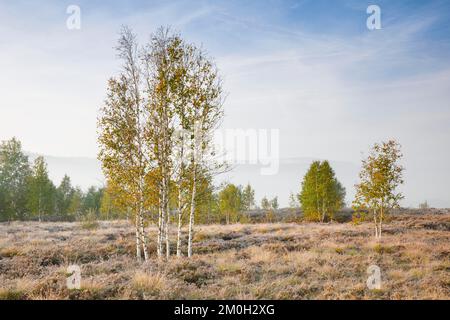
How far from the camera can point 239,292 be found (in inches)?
354

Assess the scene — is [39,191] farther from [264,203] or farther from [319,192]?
[264,203]

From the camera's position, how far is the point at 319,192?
50375 millimetres

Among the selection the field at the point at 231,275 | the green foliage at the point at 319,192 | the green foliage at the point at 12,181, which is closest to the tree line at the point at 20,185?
the green foliage at the point at 12,181

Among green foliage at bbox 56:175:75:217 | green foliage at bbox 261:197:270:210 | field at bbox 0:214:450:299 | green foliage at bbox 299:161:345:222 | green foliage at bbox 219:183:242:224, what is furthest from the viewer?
green foliage at bbox 261:197:270:210

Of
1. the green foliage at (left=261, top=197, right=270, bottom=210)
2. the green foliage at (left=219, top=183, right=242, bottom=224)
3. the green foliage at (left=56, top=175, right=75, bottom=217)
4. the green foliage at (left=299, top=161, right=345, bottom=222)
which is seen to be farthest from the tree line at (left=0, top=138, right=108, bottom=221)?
the green foliage at (left=261, top=197, right=270, bottom=210)

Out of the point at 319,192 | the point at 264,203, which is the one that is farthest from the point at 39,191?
the point at 264,203

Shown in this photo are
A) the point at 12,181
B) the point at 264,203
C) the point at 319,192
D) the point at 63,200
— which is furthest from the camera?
the point at 264,203

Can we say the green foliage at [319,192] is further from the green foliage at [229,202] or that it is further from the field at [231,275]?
the field at [231,275]

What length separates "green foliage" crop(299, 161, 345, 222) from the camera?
5016cm

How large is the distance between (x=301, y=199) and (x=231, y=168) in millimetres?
38310

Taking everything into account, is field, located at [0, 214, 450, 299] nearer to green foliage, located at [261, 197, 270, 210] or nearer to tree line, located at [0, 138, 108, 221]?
tree line, located at [0, 138, 108, 221]

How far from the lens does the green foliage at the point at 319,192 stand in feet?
165

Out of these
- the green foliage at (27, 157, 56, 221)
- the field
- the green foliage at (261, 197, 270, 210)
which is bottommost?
the green foliage at (261, 197, 270, 210)

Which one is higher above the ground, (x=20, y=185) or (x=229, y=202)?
(x=20, y=185)
